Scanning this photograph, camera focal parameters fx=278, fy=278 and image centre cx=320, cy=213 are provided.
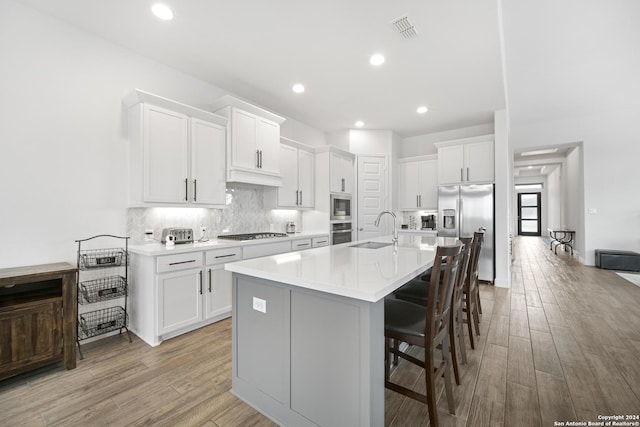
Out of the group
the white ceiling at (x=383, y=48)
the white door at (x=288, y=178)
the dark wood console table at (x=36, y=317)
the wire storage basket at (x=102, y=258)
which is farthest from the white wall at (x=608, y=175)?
the dark wood console table at (x=36, y=317)

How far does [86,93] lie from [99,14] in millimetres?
726

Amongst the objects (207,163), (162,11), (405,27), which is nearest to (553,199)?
(405,27)

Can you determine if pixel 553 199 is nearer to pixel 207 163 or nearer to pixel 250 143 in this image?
pixel 250 143

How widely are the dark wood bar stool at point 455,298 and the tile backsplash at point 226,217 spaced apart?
2591 mm

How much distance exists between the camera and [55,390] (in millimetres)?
1980

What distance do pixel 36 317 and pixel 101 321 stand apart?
751 mm

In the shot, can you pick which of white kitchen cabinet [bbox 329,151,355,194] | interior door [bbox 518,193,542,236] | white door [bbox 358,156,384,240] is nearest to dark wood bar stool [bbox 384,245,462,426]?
white kitchen cabinet [bbox 329,151,355,194]

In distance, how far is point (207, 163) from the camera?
339 centimetres

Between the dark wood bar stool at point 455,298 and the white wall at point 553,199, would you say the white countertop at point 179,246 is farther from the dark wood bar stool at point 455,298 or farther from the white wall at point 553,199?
the white wall at point 553,199

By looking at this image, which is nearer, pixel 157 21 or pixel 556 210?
pixel 157 21

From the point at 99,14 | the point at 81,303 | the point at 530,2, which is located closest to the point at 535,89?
the point at 530,2

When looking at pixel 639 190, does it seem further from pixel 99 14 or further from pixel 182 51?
pixel 99 14

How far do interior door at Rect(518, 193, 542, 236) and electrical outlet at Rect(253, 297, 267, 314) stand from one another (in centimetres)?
1753

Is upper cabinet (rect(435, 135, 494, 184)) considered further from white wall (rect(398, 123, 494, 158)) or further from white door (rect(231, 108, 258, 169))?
white door (rect(231, 108, 258, 169))
